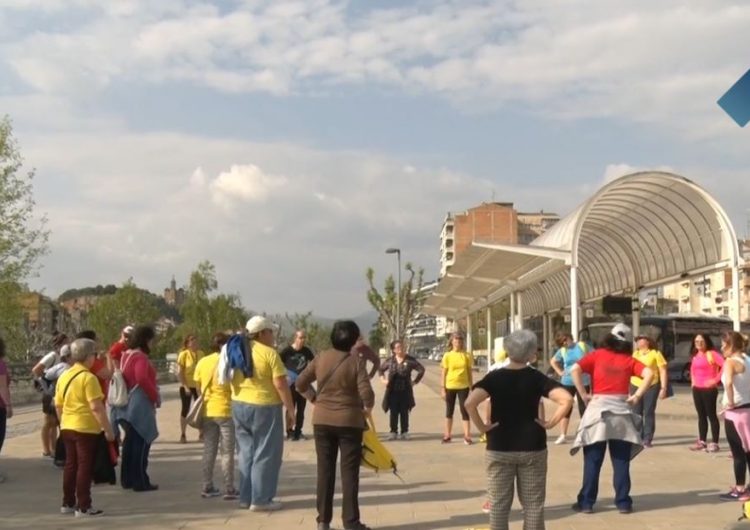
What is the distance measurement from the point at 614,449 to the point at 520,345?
A: 295 centimetres

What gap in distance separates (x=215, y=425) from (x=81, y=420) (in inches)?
57.4

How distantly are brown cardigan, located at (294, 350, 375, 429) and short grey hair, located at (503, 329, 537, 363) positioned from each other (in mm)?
1688

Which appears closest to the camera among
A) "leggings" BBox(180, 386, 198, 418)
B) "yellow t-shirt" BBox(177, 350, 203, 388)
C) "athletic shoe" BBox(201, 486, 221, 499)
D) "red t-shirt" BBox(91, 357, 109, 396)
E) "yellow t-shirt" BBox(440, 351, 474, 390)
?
"athletic shoe" BBox(201, 486, 221, 499)

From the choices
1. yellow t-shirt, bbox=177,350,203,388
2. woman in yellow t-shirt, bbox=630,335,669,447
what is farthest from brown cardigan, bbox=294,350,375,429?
yellow t-shirt, bbox=177,350,203,388

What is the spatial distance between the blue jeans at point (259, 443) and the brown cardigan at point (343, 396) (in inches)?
36.1

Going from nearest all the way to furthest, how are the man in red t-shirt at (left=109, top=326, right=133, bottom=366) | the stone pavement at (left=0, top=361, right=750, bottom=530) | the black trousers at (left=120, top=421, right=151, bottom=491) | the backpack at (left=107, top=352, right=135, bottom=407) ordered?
1. the stone pavement at (left=0, top=361, right=750, bottom=530)
2. the black trousers at (left=120, top=421, right=151, bottom=491)
3. the backpack at (left=107, top=352, right=135, bottom=407)
4. the man in red t-shirt at (left=109, top=326, right=133, bottom=366)

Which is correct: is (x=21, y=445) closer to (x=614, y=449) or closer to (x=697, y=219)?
(x=614, y=449)

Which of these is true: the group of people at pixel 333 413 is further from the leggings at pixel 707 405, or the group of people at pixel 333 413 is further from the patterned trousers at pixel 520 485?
the leggings at pixel 707 405

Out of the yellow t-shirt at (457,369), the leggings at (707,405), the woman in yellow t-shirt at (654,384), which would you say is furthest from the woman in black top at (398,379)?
the leggings at (707,405)

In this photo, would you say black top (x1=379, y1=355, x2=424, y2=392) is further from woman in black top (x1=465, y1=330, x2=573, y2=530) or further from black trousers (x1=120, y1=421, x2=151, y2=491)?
woman in black top (x1=465, y1=330, x2=573, y2=530)

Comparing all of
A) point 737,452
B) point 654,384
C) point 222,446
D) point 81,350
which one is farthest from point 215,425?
point 654,384

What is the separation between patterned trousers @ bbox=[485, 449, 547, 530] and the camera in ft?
21.5

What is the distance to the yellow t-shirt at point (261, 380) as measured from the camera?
29.6 ft

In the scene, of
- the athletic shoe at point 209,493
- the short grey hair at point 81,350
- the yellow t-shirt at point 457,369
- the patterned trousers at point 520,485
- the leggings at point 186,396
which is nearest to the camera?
the patterned trousers at point 520,485
